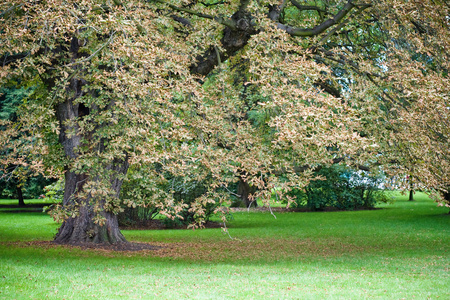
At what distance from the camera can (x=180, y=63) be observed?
913 cm

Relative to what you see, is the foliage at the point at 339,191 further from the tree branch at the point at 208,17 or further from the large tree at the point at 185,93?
the tree branch at the point at 208,17

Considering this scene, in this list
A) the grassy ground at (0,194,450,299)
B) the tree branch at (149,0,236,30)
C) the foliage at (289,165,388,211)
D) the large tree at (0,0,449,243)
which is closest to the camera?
the grassy ground at (0,194,450,299)

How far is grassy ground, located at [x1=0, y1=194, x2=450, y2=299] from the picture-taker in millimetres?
7281

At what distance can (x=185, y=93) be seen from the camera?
8992mm

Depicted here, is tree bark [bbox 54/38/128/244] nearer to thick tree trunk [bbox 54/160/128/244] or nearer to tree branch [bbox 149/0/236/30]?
thick tree trunk [bbox 54/160/128/244]

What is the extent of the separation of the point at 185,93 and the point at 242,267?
3753mm

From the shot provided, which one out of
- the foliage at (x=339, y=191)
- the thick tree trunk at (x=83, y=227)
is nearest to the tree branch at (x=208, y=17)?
the thick tree trunk at (x=83, y=227)

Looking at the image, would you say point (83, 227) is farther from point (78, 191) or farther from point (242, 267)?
point (242, 267)

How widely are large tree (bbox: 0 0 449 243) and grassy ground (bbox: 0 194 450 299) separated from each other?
46.0 inches

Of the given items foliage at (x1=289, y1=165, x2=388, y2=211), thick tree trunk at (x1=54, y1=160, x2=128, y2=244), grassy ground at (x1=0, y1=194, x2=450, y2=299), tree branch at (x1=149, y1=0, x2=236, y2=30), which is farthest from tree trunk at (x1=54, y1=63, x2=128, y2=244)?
foliage at (x1=289, y1=165, x2=388, y2=211)

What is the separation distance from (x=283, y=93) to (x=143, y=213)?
1262 cm

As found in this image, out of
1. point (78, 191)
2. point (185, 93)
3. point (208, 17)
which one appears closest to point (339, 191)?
point (78, 191)

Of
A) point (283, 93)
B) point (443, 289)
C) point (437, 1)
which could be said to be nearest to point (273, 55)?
point (283, 93)

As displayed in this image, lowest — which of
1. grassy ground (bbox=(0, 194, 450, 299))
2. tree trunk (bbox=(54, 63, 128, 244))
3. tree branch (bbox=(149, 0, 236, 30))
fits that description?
grassy ground (bbox=(0, 194, 450, 299))
